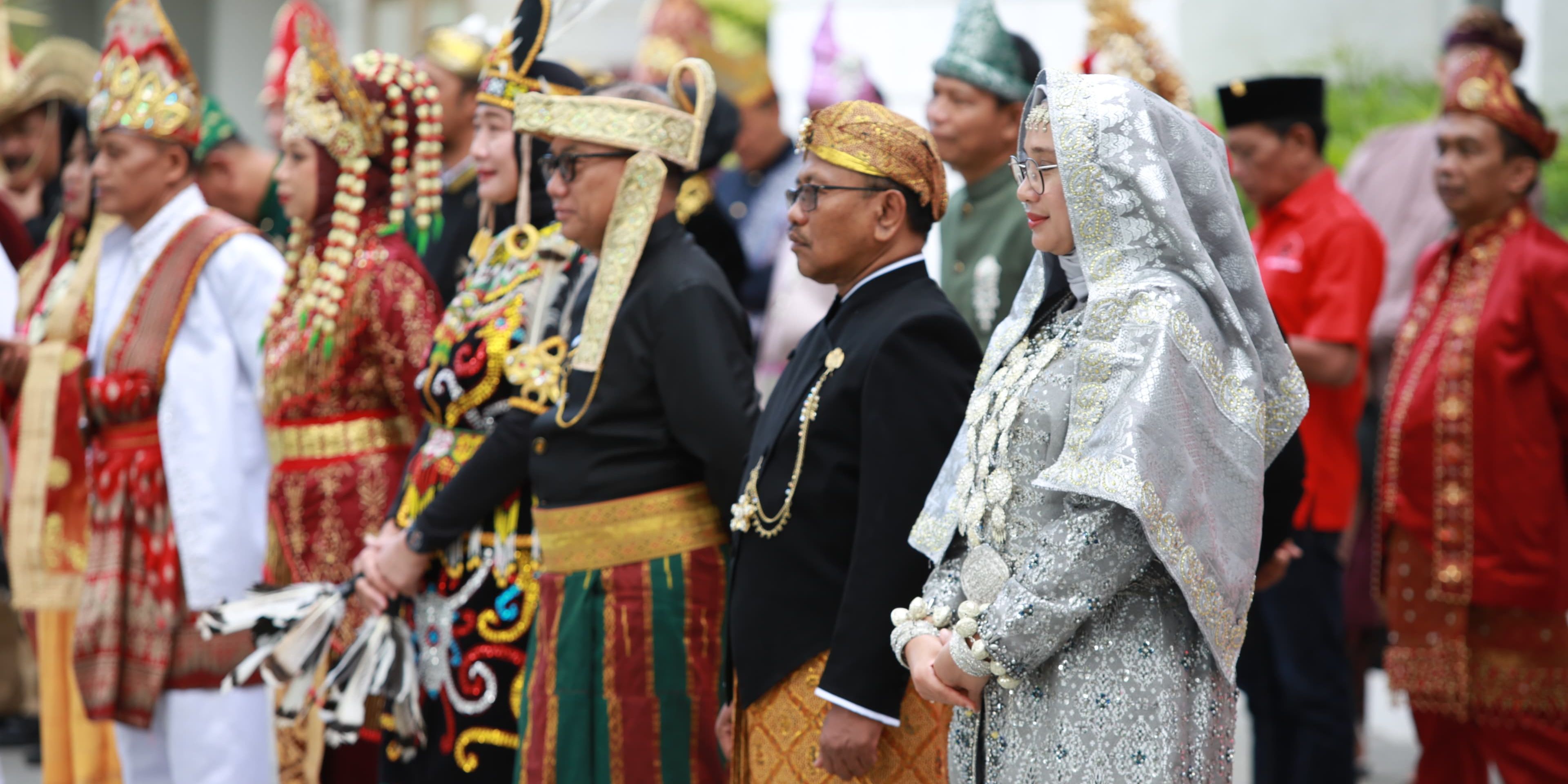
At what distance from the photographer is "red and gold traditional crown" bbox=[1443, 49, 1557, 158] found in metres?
4.98

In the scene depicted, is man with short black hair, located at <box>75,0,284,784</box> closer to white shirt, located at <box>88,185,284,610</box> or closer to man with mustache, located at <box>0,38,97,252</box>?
white shirt, located at <box>88,185,284,610</box>

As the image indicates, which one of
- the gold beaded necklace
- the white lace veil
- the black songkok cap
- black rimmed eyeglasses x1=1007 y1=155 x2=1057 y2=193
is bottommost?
the gold beaded necklace

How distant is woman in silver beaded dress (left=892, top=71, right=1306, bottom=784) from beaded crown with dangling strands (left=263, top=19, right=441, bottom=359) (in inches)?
103

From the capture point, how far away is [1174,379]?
242 cm

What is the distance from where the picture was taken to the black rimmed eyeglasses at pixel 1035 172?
2.70 m

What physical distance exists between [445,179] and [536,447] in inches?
99.8

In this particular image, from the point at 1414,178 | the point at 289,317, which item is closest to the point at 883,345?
the point at 289,317

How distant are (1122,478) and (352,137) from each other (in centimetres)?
316

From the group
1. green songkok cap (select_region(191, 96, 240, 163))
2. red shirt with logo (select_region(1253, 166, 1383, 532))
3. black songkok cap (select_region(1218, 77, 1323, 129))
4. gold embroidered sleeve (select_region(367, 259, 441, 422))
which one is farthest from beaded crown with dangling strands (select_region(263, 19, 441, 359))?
red shirt with logo (select_region(1253, 166, 1383, 532))

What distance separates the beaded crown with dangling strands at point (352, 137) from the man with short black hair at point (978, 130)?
155 centimetres

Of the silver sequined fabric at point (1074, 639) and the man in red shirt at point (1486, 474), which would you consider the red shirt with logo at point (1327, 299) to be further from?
the silver sequined fabric at point (1074, 639)

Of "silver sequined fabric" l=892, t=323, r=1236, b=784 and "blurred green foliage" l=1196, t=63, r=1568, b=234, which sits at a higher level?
"blurred green foliage" l=1196, t=63, r=1568, b=234

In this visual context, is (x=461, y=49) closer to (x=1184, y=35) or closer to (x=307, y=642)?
(x=307, y=642)

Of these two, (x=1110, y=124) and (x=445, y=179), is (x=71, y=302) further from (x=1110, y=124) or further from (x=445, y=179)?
(x=1110, y=124)
